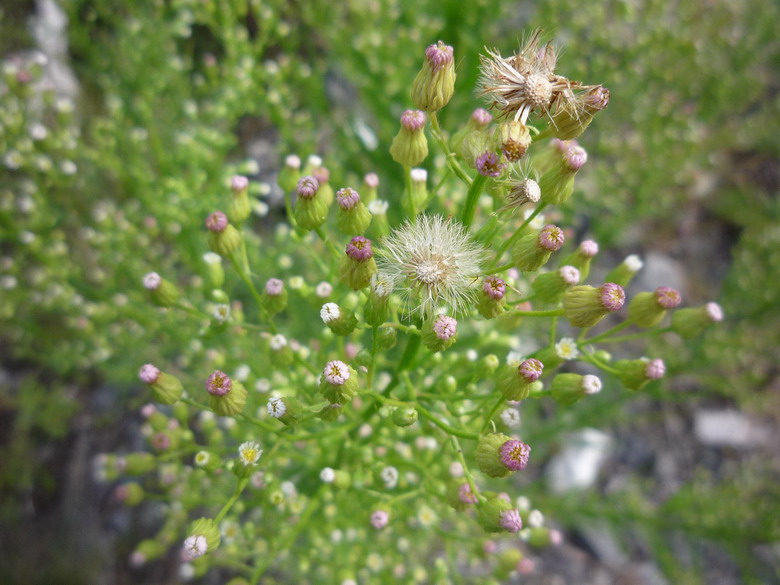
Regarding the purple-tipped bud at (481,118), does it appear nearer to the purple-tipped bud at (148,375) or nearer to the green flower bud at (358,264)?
the green flower bud at (358,264)

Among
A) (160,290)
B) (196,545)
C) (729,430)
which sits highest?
(729,430)

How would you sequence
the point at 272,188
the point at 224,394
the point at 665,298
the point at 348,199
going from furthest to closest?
the point at 272,188
the point at 665,298
the point at 224,394
the point at 348,199

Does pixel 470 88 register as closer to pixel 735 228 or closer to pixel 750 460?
pixel 735 228

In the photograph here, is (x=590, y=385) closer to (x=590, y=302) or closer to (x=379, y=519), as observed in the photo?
(x=590, y=302)

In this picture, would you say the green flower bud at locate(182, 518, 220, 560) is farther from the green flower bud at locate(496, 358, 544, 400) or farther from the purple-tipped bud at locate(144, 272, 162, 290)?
the green flower bud at locate(496, 358, 544, 400)

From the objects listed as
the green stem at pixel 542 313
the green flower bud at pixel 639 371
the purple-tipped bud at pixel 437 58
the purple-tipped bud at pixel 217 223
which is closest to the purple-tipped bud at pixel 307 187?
the purple-tipped bud at pixel 217 223

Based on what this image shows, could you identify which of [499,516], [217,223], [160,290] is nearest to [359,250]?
[217,223]

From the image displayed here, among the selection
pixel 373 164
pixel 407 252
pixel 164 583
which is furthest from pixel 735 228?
pixel 164 583

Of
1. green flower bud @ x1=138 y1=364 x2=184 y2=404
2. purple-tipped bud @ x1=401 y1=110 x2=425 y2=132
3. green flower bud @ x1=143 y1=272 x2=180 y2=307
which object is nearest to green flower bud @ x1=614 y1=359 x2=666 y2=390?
purple-tipped bud @ x1=401 y1=110 x2=425 y2=132
